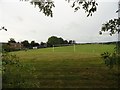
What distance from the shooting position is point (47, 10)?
10.8m

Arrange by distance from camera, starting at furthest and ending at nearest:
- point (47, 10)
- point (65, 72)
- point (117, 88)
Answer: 1. point (65, 72)
2. point (117, 88)
3. point (47, 10)

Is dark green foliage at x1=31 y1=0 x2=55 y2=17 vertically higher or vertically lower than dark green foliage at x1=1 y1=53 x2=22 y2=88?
higher

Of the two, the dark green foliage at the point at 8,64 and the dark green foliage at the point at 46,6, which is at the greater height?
the dark green foliage at the point at 46,6

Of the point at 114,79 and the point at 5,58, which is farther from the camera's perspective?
the point at 114,79

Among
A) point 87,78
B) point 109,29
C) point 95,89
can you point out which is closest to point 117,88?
point 95,89

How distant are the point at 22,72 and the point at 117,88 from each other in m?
7.61

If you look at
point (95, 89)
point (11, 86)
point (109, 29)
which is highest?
point (109, 29)

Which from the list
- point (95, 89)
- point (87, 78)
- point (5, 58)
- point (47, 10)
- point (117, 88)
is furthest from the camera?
point (87, 78)

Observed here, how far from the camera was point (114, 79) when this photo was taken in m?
19.1

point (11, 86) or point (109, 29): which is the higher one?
point (109, 29)

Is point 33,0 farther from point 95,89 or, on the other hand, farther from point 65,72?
point 65,72

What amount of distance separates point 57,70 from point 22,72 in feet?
43.9

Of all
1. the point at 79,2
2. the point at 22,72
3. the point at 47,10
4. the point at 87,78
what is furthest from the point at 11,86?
the point at 87,78

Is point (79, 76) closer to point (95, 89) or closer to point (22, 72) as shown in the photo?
point (95, 89)
